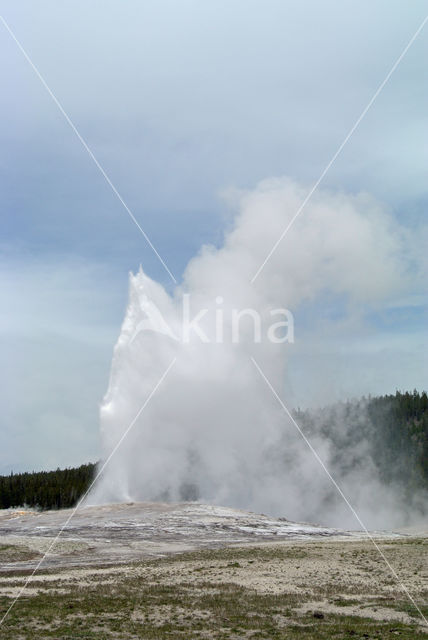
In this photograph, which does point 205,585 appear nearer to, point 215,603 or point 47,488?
point 215,603

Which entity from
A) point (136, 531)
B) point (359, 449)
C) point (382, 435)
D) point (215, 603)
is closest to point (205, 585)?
point (215, 603)

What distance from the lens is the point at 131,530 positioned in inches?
2253

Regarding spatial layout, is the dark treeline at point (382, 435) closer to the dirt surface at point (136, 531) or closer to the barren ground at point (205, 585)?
the dirt surface at point (136, 531)

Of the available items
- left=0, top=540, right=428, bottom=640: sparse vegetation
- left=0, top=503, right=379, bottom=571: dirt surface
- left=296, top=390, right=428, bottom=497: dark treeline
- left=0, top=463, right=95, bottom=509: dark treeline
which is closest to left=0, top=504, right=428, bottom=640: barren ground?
left=0, top=540, right=428, bottom=640: sparse vegetation

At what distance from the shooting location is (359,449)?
12194 cm

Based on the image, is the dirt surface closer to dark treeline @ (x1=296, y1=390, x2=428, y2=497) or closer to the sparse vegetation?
the sparse vegetation

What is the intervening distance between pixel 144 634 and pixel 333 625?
623 centimetres

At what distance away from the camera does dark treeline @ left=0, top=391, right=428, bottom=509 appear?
109375 millimetres

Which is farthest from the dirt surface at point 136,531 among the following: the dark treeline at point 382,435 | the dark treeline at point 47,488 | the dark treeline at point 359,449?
the dark treeline at point 382,435

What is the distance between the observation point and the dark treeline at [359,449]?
109 metres

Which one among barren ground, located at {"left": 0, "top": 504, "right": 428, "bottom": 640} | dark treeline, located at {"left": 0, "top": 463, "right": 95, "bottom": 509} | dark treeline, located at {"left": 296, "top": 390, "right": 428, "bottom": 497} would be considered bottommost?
barren ground, located at {"left": 0, "top": 504, "right": 428, "bottom": 640}

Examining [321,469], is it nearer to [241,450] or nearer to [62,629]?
[241,450]

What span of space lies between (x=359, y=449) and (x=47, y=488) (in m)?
58.1

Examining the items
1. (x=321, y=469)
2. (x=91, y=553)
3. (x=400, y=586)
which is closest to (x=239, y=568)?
(x=400, y=586)
